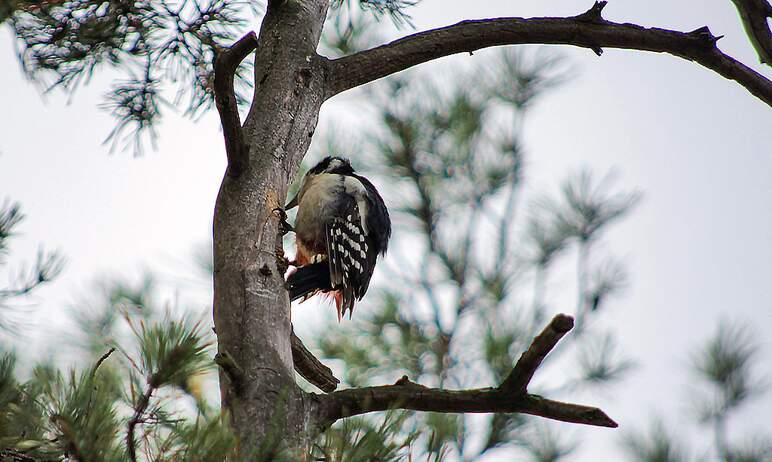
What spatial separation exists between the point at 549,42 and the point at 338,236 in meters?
1.03

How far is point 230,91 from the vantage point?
5.79ft

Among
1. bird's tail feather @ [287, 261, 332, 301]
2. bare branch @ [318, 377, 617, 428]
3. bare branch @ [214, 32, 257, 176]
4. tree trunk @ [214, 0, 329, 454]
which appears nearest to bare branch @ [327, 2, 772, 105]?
tree trunk @ [214, 0, 329, 454]

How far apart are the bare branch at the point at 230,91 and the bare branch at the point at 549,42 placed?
0.45 metres

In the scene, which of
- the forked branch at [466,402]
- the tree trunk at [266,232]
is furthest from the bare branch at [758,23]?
the forked branch at [466,402]

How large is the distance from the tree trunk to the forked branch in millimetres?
76

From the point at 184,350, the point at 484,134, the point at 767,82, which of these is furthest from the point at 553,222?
the point at 184,350

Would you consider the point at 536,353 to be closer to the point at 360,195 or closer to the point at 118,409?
the point at 118,409

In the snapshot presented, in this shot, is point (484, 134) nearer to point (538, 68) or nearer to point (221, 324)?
point (538, 68)

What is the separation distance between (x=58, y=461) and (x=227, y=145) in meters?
0.82

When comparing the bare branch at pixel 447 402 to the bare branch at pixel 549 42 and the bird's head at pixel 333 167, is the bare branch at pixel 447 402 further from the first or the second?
the bird's head at pixel 333 167

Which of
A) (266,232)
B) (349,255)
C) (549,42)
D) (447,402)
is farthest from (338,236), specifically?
(447,402)

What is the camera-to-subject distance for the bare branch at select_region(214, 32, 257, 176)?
1725 mm

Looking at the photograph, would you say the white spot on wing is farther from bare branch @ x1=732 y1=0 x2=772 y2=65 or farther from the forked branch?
the forked branch

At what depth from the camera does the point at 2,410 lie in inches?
49.7
